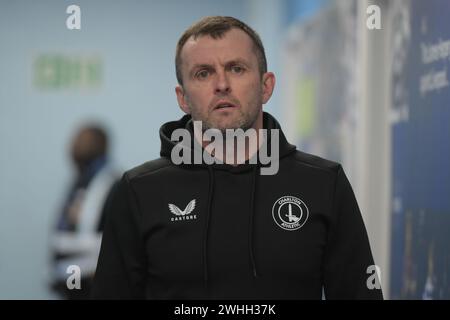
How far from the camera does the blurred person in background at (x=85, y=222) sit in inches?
130

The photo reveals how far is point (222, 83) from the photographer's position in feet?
4.25

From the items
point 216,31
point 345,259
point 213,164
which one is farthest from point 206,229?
point 216,31

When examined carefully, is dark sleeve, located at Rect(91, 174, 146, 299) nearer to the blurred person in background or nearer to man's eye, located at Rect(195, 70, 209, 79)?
man's eye, located at Rect(195, 70, 209, 79)

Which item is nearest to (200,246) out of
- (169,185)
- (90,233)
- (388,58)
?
(169,185)

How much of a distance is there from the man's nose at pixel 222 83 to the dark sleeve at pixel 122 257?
10.5 inches

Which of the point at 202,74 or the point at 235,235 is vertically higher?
the point at 202,74

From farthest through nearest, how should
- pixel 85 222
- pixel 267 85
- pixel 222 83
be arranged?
pixel 85 222, pixel 267 85, pixel 222 83

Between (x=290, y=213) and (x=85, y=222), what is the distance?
2247mm

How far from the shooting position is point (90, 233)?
3.36 meters

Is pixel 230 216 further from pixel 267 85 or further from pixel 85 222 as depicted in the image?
pixel 85 222

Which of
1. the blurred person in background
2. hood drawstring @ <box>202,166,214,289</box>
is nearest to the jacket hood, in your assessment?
hood drawstring @ <box>202,166,214,289</box>

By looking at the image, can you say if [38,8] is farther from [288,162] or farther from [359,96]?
[288,162]

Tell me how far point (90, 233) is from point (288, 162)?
84.6 inches

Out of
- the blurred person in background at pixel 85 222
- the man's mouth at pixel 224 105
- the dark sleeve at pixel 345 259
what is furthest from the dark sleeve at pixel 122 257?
the blurred person in background at pixel 85 222
